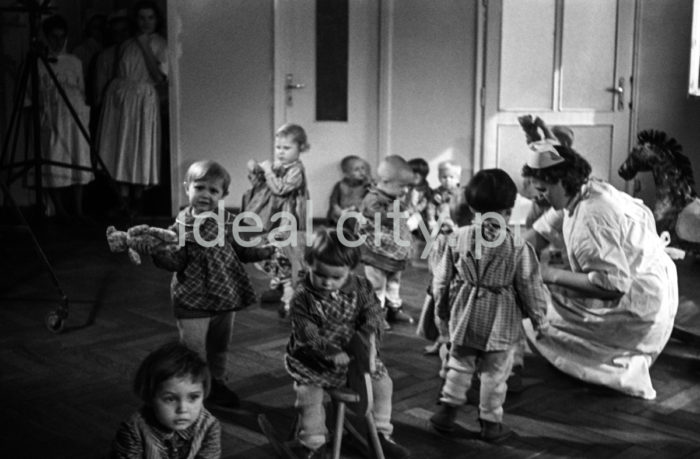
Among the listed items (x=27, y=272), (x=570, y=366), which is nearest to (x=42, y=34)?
(x=27, y=272)

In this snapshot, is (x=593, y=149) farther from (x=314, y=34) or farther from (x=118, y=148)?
(x=118, y=148)

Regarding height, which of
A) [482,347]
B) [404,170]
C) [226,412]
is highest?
[404,170]

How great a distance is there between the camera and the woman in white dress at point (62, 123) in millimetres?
7316

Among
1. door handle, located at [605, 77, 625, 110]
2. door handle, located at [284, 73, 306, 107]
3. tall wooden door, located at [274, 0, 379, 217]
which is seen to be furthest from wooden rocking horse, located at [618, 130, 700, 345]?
door handle, located at [284, 73, 306, 107]

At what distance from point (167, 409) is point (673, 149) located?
3350mm

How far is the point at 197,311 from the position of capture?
132 inches

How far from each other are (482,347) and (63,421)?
140cm

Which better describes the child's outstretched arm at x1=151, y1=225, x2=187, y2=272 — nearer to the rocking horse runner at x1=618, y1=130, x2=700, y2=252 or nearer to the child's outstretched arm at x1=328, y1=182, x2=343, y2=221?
the rocking horse runner at x1=618, y1=130, x2=700, y2=252

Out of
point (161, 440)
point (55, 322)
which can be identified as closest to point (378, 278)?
point (55, 322)

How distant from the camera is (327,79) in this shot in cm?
743

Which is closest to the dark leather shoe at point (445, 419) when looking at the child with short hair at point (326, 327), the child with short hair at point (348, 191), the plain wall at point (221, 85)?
the child with short hair at point (326, 327)

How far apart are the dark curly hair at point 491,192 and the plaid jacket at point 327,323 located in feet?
1.79

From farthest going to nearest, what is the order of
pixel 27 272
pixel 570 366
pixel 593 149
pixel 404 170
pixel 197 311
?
pixel 593 149 < pixel 27 272 < pixel 404 170 < pixel 570 366 < pixel 197 311

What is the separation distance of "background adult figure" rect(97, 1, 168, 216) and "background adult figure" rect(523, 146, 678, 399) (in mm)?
4589
